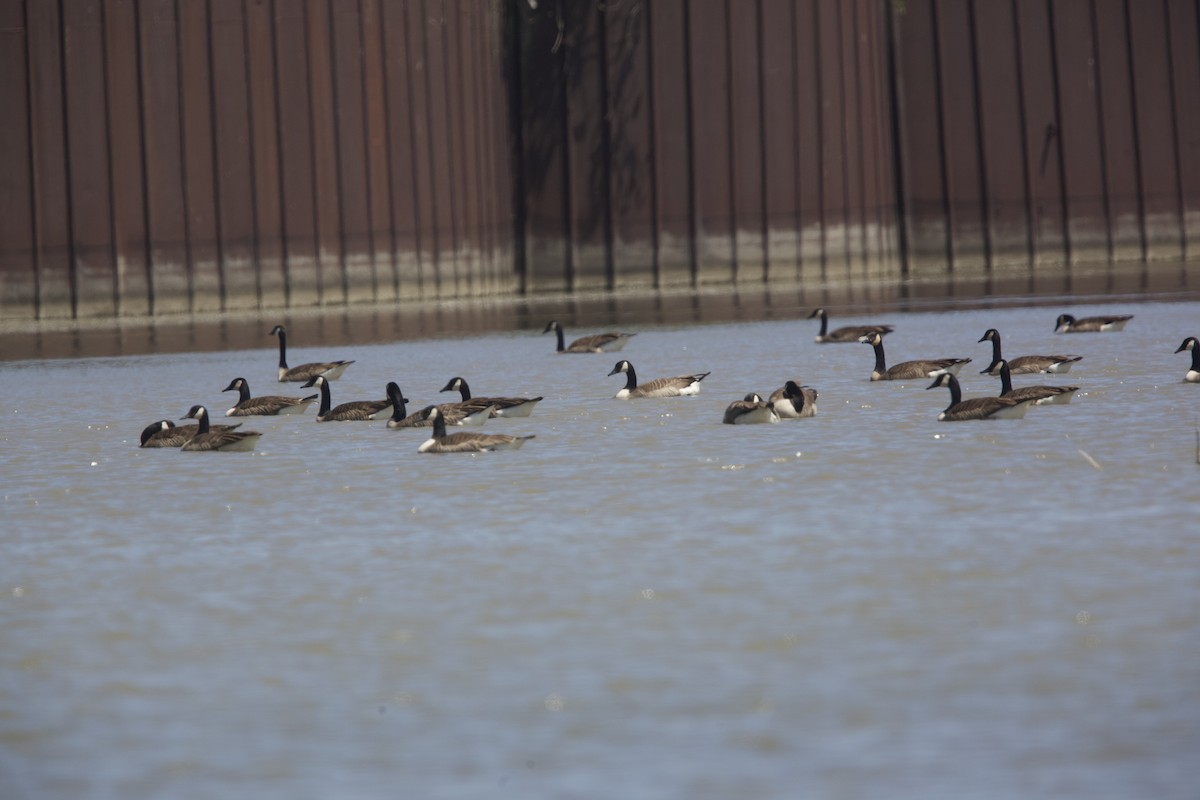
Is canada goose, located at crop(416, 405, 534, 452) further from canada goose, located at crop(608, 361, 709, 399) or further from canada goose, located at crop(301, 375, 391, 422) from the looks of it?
canada goose, located at crop(608, 361, 709, 399)

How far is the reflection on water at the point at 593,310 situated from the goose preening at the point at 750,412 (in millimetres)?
16107

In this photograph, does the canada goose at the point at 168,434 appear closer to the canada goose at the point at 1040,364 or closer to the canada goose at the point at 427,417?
the canada goose at the point at 427,417

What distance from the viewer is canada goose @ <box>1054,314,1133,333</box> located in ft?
94.7

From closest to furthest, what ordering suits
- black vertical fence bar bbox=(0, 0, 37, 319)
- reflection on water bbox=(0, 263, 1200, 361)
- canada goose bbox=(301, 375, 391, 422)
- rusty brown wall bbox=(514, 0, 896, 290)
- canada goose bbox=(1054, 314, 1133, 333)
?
1. canada goose bbox=(301, 375, 391, 422)
2. canada goose bbox=(1054, 314, 1133, 333)
3. reflection on water bbox=(0, 263, 1200, 361)
4. black vertical fence bar bbox=(0, 0, 37, 319)
5. rusty brown wall bbox=(514, 0, 896, 290)

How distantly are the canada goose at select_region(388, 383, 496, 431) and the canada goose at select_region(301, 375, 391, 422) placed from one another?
520mm

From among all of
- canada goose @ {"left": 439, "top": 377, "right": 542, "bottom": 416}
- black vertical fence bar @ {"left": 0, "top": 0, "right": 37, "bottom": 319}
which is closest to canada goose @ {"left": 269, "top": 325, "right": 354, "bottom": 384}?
canada goose @ {"left": 439, "top": 377, "right": 542, "bottom": 416}

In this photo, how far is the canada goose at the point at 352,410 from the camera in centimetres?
2155

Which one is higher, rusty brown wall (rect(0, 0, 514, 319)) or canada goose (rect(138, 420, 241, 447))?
rusty brown wall (rect(0, 0, 514, 319))

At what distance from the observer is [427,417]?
2019 cm

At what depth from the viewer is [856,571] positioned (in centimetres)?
1133

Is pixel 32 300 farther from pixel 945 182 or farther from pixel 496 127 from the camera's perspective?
pixel 945 182

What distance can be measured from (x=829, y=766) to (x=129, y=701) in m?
3.47

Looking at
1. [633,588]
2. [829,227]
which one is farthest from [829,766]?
[829,227]

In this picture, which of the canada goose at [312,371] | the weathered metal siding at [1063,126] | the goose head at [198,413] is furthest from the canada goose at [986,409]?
the weathered metal siding at [1063,126]
